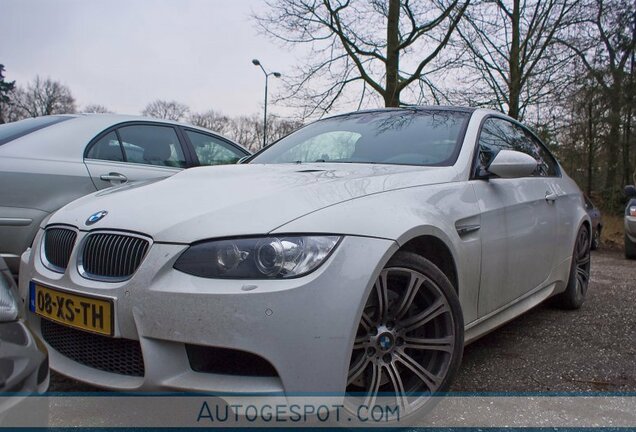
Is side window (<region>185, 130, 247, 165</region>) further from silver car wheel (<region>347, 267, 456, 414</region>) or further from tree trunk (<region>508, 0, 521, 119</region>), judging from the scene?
tree trunk (<region>508, 0, 521, 119</region>)

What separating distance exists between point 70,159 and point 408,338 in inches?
110

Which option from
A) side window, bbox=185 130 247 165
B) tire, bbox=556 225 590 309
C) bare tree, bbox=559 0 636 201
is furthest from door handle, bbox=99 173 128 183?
bare tree, bbox=559 0 636 201

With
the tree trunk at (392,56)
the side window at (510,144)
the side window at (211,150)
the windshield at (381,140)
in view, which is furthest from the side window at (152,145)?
the tree trunk at (392,56)

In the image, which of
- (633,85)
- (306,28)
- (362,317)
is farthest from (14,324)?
(633,85)

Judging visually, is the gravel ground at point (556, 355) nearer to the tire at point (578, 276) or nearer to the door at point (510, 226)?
the tire at point (578, 276)

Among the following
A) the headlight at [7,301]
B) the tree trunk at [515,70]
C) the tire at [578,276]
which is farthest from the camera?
the tree trunk at [515,70]

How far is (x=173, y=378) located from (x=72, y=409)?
80 cm

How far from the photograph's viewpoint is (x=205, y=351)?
1703 mm

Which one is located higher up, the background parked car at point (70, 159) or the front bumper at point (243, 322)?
the background parked car at point (70, 159)

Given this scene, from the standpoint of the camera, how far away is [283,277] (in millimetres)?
1661

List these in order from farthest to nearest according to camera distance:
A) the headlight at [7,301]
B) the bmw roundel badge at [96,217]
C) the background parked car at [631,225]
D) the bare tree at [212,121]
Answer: the bare tree at [212,121]
the background parked car at [631,225]
the bmw roundel badge at [96,217]
the headlight at [7,301]

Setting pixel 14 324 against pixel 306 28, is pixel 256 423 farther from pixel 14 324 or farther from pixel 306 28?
pixel 306 28

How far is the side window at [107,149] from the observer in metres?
3.81

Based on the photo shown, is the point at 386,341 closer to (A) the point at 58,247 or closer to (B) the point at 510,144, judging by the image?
(A) the point at 58,247
